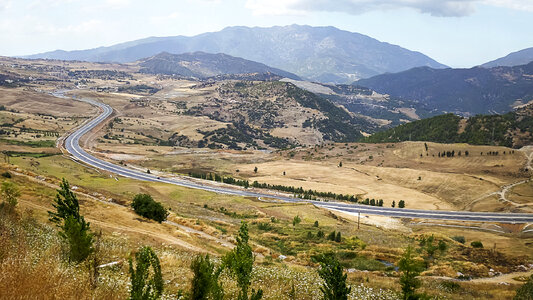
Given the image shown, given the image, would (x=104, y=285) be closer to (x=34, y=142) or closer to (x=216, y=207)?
(x=216, y=207)

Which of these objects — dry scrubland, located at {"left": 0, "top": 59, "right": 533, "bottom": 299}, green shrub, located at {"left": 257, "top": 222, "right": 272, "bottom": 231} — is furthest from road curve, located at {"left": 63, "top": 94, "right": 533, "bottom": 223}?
green shrub, located at {"left": 257, "top": 222, "right": 272, "bottom": 231}

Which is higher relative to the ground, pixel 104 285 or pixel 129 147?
pixel 104 285

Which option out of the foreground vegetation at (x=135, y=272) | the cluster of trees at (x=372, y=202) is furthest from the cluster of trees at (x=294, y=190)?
the foreground vegetation at (x=135, y=272)

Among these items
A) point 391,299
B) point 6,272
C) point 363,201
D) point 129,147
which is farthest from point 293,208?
point 129,147

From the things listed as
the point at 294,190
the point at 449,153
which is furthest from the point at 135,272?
→ the point at 449,153

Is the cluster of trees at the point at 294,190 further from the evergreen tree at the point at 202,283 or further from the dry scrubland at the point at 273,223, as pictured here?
the evergreen tree at the point at 202,283

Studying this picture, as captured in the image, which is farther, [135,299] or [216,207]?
[216,207]

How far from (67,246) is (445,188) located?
473 feet

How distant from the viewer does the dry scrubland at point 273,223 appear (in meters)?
20.4

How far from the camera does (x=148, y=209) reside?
49906 mm

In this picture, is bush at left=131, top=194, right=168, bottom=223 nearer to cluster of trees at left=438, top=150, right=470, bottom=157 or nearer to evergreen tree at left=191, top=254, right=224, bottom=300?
evergreen tree at left=191, top=254, right=224, bottom=300

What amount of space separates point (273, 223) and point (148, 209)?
26826 mm

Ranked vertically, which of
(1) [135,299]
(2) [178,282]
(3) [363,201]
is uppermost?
(1) [135,299]

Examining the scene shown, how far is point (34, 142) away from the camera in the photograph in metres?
162
